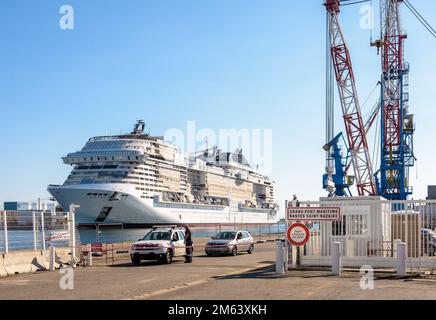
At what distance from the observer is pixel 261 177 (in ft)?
413

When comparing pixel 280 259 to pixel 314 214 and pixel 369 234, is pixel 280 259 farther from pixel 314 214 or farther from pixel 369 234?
pixel 369 234

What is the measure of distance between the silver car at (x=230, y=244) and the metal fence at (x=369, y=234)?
943 cm

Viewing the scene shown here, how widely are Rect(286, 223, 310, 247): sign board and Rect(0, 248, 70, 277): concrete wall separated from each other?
8.79 metres

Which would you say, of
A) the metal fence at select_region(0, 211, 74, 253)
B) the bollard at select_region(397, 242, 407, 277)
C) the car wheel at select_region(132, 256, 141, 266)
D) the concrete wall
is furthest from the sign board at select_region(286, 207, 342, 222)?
the metal fence at select_region(0, 211, 74, 253)

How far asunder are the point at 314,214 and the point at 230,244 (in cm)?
1092

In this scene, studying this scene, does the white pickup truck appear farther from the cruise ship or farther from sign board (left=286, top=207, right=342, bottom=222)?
the cruise ship

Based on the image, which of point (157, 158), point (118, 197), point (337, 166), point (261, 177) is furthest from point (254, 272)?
point (261, 177)

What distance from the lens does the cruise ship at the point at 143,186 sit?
73375 millimetres

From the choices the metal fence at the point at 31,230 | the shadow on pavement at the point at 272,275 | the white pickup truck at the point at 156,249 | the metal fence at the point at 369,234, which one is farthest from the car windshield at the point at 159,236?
the metal fence at the point at 369,234

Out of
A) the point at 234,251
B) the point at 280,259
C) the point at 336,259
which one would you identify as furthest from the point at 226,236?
the point at 336,259

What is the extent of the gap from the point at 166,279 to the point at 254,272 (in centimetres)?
315

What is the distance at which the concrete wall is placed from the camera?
1811cm

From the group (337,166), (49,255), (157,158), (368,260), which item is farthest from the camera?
(157,158)
